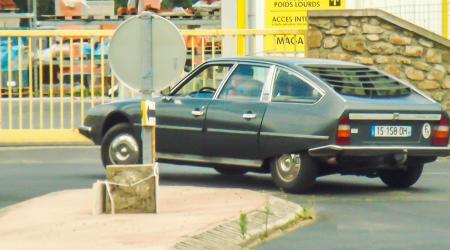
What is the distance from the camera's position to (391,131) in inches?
651

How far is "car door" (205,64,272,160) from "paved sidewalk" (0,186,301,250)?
111cm

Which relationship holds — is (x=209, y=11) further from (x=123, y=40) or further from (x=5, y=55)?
(x=123, y=40)

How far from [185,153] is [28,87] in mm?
7492

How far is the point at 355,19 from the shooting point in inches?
949

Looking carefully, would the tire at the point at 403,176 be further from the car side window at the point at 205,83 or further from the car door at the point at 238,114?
the car side window at the point at 205,83

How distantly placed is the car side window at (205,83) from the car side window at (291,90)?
860 millimetres

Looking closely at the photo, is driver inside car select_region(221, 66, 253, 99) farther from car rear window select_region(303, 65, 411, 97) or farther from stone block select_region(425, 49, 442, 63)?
stone block select_region(425, 49, 442, 63)

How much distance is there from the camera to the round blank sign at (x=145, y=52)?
1430 cm

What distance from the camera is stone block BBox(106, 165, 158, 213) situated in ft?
46.1

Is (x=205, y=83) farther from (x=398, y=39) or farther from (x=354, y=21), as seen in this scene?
(x=398, y=39)

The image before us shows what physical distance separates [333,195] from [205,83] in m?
2.27

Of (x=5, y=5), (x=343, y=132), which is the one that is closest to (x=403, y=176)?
(x=343, y=132)

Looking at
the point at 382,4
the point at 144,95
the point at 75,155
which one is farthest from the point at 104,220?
the point at 382,4

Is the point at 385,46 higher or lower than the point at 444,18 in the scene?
lower
